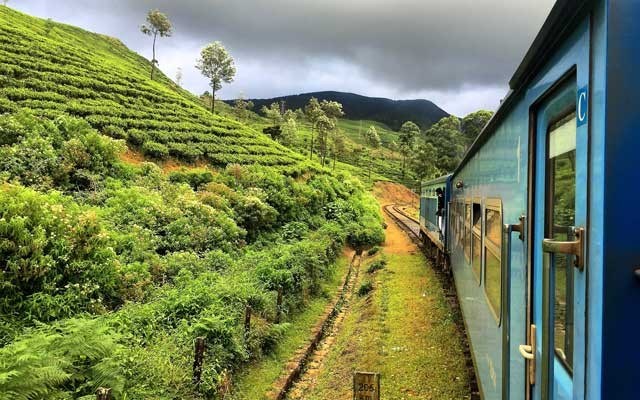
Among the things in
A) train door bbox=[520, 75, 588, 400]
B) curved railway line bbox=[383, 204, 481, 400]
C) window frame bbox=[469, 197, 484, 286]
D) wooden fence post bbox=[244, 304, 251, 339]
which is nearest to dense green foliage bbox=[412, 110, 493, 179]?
curved railway line bbox=[383, 204, 481, 400]

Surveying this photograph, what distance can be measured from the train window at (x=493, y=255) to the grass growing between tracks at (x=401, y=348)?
116 inches

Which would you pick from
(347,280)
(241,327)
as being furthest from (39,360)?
(347,280)

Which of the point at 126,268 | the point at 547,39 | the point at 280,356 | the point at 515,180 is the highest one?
the point at 547,39

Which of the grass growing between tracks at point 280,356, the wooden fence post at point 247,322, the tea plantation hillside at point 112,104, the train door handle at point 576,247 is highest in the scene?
the tea plantation hillside at point 112,104

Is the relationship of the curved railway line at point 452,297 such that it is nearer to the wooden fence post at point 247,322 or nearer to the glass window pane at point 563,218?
the glass window pane at point 563,218

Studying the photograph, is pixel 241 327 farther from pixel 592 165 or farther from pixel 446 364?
pixel 592 165

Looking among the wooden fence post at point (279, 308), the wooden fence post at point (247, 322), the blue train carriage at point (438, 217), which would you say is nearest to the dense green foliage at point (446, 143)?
the blue train carriage at point (438, 217)

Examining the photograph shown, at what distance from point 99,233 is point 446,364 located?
695 cm

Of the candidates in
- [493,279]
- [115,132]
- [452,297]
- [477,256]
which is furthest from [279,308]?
[115,132]

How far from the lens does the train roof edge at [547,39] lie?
155 centimetres

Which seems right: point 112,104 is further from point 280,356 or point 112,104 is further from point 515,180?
point 515,180

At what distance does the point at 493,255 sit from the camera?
3.82 m

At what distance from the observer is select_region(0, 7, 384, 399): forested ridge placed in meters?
5.41

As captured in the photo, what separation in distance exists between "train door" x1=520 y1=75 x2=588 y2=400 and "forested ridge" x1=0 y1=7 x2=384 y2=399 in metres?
4.44
